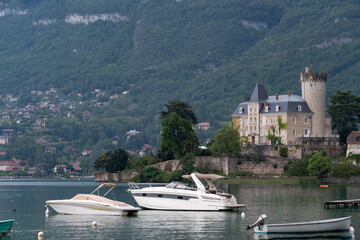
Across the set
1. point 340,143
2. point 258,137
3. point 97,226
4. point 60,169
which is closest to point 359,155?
point 340,143

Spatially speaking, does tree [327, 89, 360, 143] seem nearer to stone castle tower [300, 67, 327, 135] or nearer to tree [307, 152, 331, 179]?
stone castle tower [300, 67, 327, 135]

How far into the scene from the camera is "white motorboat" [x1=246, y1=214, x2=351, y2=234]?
4803cm

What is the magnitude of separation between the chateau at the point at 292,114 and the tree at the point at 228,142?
5.85 m

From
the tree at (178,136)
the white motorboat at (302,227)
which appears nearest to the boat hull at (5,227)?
the white motorboat at (302,227)

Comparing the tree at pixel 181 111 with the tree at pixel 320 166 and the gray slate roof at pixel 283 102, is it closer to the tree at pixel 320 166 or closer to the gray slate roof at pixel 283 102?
the gray slate roof at pixel 283 102

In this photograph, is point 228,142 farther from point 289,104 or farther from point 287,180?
point 287,180

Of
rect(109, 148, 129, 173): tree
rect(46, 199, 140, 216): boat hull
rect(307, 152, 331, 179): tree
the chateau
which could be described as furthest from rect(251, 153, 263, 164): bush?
rect(46, 199, 140, 216): boat hull

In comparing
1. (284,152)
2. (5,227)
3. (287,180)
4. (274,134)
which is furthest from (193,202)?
(274,134)

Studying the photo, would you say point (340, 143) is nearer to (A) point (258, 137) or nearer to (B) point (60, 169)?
(A) point (258, 137)

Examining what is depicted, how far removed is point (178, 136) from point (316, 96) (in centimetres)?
2102

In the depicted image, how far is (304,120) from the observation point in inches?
4564

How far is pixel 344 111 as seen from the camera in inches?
4754

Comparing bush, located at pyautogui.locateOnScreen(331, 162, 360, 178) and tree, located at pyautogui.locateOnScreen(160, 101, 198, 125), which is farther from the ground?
tree, located at pyautogui.locateOnScreen(160, 101, 198, 125)

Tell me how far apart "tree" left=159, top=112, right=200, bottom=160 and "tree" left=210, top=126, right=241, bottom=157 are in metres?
4.25
